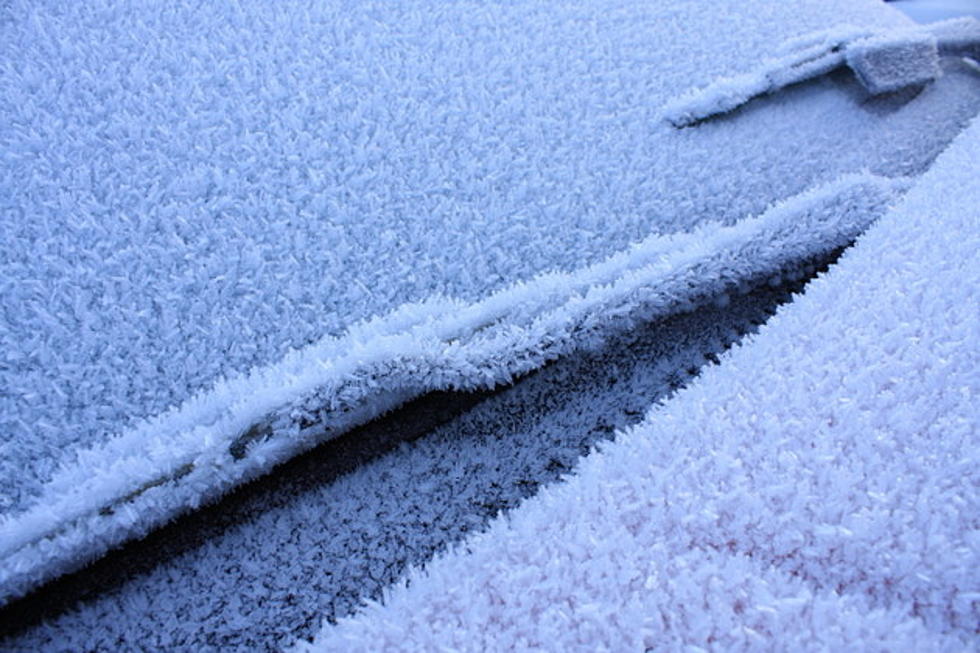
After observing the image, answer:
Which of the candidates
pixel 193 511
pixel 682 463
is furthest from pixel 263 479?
pixel 682 463

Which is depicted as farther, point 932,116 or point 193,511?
point 932,116

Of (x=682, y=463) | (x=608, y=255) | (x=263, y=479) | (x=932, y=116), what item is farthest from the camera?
(x=932, y=116)

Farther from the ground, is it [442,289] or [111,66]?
[111,66]

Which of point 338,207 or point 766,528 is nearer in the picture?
point 766,528

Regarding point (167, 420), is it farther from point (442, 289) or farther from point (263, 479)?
point (442, 289)

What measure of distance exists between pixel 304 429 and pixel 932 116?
852 millimetres

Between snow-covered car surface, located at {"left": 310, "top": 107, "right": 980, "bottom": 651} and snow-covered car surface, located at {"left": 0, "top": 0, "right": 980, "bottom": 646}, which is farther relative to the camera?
snow-covered car surface, located at {"left": 0, "top": 0, "right": 980, "bottom": 646}

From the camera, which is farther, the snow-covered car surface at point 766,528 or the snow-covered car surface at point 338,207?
the snow-covered car surface at point 338,207

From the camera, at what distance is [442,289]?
1.79ft

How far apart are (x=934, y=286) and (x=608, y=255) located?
0.81 feet

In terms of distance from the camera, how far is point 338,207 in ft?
1.85

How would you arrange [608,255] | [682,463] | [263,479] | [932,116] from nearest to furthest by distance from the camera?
[682,463] < [263,479] < [608,255] < [932,116]

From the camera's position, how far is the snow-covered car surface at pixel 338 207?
43 cm

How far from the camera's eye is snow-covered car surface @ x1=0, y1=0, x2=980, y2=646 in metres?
0.43
